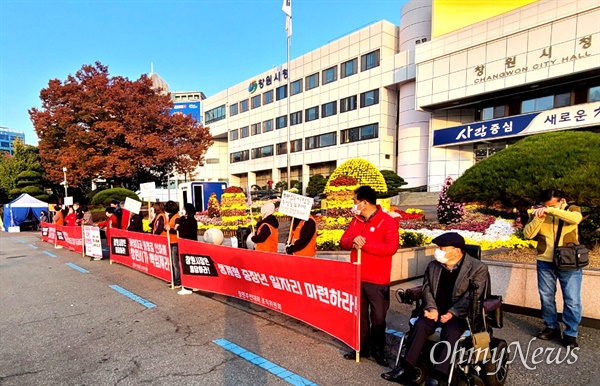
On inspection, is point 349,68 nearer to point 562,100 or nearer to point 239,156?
point 562,100

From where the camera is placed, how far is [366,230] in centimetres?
362

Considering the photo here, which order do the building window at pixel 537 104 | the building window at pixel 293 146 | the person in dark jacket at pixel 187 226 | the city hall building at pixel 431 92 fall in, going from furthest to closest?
1. the building window at pixel 293 146
2. the building window at pixel 537 104
3. the city hall building at pixel 431 92
4. the person in dark jacket at pixel 187 226

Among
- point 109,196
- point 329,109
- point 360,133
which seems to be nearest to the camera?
point 109,196

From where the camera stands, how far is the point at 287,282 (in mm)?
4414

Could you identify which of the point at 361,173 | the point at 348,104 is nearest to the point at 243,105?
the point at 348,104

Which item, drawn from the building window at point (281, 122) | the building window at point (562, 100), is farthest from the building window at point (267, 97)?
the building window at point (562, 100)

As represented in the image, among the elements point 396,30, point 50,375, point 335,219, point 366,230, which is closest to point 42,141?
point 335,219

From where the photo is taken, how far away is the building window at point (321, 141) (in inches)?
1560

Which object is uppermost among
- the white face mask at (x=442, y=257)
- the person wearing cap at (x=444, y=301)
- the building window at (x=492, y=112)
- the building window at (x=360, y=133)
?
the building window at (x=492, y=112)

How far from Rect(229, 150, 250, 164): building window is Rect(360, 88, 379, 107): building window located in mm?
22179

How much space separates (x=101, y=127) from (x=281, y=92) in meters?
25.6

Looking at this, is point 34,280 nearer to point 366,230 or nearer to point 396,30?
point 366,230

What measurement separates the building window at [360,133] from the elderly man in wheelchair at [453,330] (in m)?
33.1

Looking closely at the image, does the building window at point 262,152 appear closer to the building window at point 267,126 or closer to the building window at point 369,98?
the building window at point 267,126
